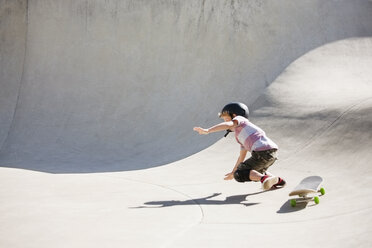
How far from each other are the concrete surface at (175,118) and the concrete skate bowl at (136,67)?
0.11 feet

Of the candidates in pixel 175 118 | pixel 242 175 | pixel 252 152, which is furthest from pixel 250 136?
pixel 175 118

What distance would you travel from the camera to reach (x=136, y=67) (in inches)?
423

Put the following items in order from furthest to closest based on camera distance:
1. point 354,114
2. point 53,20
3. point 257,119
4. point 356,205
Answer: point 53,20, point 257,119, point 354,114, point 356,205

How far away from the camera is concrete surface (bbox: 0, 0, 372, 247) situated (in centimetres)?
401

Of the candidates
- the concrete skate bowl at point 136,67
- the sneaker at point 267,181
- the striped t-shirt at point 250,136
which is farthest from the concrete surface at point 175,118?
the striped t-shirt at point 250,136

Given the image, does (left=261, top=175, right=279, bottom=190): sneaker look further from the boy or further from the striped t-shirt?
the striped t-shirt

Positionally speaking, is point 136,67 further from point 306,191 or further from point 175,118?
point 306,191

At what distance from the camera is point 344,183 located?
527cm

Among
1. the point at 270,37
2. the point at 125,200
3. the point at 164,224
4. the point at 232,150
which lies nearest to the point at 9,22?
the point at 270,37

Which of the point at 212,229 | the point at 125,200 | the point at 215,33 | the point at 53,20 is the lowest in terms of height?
the point at 212,229

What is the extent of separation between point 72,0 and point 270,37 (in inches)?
216

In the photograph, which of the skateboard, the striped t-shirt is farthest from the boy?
the skateboard

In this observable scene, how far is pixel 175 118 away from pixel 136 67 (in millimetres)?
2108

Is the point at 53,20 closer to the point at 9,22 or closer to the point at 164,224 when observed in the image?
the point at 9,22
